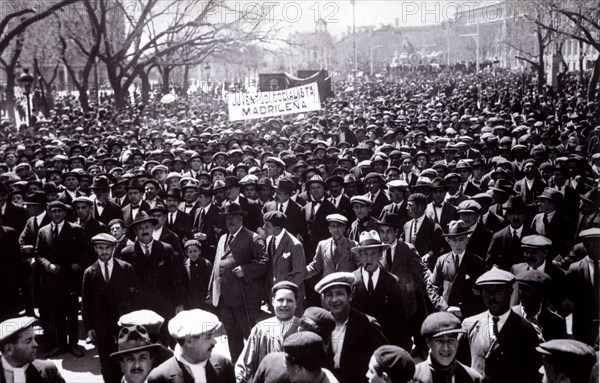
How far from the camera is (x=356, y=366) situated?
4.82 meters

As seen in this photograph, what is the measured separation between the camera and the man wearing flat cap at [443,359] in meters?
4.08

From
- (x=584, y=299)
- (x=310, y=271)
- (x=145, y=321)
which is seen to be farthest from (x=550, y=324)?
(x=145, y=321)

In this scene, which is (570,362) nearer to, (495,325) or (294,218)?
(495,325)

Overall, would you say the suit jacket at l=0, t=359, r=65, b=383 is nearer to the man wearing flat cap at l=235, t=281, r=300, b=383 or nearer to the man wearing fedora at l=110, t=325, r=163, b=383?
the man wearing fedora at l=110, t=325, r=163, b=383

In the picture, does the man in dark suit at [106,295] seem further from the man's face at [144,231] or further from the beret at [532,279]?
the beret at [532,279]

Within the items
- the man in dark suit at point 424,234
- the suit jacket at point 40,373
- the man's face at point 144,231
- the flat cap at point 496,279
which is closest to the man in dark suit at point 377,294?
the flat cap at point 496,279

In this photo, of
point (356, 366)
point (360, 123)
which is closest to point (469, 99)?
point (360, 123)

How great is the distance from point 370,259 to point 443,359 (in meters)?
1.79

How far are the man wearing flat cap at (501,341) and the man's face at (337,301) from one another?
36.6 inches

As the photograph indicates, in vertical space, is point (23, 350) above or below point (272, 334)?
above

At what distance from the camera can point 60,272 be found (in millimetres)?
7762

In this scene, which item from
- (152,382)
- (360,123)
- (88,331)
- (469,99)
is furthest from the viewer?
(469,99)

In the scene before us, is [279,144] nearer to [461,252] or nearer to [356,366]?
[461,252]

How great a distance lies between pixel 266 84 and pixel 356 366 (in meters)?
20.5
